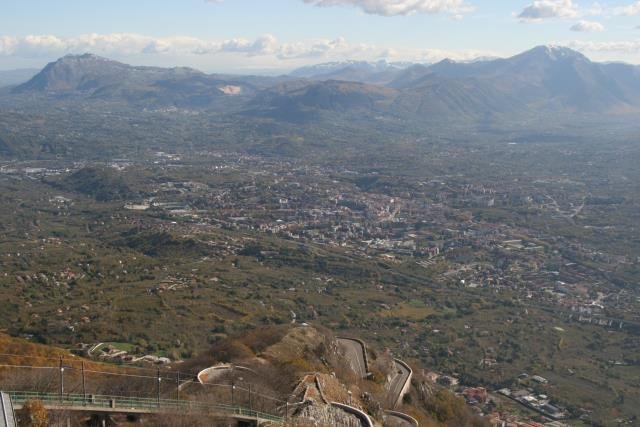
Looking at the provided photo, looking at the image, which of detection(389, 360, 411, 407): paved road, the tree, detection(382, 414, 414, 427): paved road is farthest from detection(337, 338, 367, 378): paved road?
the tree

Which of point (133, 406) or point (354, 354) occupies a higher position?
point (133, 406)

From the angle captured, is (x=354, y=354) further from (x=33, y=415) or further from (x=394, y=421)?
(x=33, y=415)

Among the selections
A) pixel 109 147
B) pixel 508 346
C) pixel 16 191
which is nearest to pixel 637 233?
pixel 508 346

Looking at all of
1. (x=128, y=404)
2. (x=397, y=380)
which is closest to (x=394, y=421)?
(x=397, y=380)

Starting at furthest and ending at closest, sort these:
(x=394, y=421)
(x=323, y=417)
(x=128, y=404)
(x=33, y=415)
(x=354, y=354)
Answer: (x=354, y=354)
(x=394, y=421)
(x=323, y=417)
(x=128, y=404)
(x=33, y=415)

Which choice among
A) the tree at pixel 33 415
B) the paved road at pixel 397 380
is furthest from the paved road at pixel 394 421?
the tree at pixel 33 415

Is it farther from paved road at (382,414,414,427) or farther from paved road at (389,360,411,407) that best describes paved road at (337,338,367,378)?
paved road at (382,414,414,427)

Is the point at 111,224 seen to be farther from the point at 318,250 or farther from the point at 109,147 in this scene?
the point at 109,147
